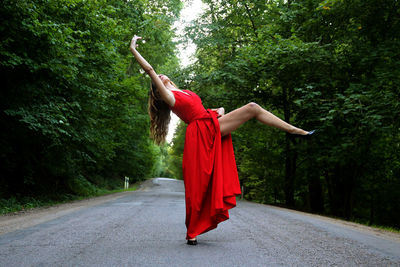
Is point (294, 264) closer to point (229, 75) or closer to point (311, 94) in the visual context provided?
point (311, 94)

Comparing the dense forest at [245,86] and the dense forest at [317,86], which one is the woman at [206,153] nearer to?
the dense forest at [317,86]

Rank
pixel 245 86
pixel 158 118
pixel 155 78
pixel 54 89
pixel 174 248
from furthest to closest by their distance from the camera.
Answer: pixel 245 86 → pixel 54 89 → pixel 158 118 → pixel 155 78 → pixel 174 248

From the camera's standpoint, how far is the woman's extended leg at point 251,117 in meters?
3.81

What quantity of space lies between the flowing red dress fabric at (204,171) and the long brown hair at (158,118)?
38cm

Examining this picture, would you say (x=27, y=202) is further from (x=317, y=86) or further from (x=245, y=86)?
(x=317, y=86)

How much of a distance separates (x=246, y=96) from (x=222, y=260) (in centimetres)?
1153

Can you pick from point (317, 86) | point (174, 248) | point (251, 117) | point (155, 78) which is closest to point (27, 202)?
point (174, 248)

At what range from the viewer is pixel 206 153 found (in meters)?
3.95

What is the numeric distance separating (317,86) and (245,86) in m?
3.32

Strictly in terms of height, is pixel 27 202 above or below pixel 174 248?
above

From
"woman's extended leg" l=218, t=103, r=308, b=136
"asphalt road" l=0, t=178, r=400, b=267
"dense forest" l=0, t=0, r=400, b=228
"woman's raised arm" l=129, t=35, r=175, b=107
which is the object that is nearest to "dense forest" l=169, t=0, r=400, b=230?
"dense forest" l=0, t=0, r=400, b=228

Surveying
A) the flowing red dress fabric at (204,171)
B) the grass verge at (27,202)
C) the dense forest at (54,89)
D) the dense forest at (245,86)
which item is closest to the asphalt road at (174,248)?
the flowing red dress fabric at (204,171)

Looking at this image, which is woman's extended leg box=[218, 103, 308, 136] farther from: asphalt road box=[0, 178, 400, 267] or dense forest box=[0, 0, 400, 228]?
dense forest box=[0, 0, 400, 228]

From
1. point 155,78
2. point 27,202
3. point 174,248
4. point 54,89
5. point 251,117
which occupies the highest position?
point 54,89
